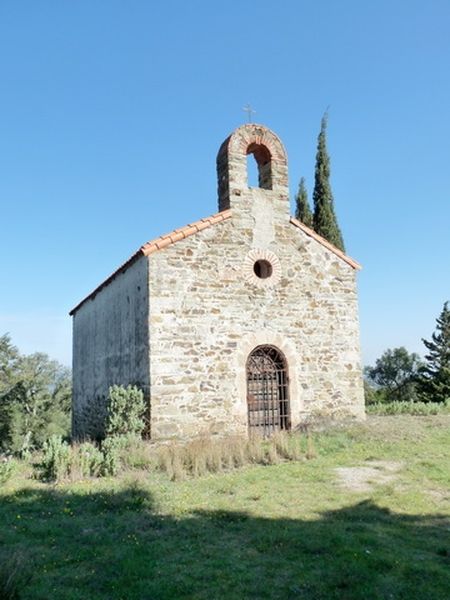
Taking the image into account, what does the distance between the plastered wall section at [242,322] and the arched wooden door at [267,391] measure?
21 cm

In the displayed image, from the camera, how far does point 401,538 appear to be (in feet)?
18.6

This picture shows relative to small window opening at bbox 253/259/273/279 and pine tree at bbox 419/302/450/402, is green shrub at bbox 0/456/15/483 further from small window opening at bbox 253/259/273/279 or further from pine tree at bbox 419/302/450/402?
pine tree at bbox 419/302/450/402

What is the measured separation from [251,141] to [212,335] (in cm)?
485

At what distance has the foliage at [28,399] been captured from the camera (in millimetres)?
30078

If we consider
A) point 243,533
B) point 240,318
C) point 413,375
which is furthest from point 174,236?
point 413,375

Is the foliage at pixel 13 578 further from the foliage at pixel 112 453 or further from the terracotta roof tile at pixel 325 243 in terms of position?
the terracotta roof tile at pixel 325 243

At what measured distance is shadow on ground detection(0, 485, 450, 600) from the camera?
175 inches

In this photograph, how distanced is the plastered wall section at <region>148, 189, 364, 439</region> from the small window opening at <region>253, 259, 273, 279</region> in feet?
0.68

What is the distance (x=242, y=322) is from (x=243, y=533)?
6.18 m

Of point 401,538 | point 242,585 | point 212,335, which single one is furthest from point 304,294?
point 242,585

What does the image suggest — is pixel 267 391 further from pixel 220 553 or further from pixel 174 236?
pixel 220 553

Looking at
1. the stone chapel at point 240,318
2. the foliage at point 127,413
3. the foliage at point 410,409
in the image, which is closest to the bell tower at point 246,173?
the stone chapel at point 240,318

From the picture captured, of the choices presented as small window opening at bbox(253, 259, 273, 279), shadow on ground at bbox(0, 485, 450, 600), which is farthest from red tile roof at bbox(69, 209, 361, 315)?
shadow on ground at bbox(0, 485, 450, 600)

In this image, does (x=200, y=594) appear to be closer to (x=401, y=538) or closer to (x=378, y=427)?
(x=401, y=538)
